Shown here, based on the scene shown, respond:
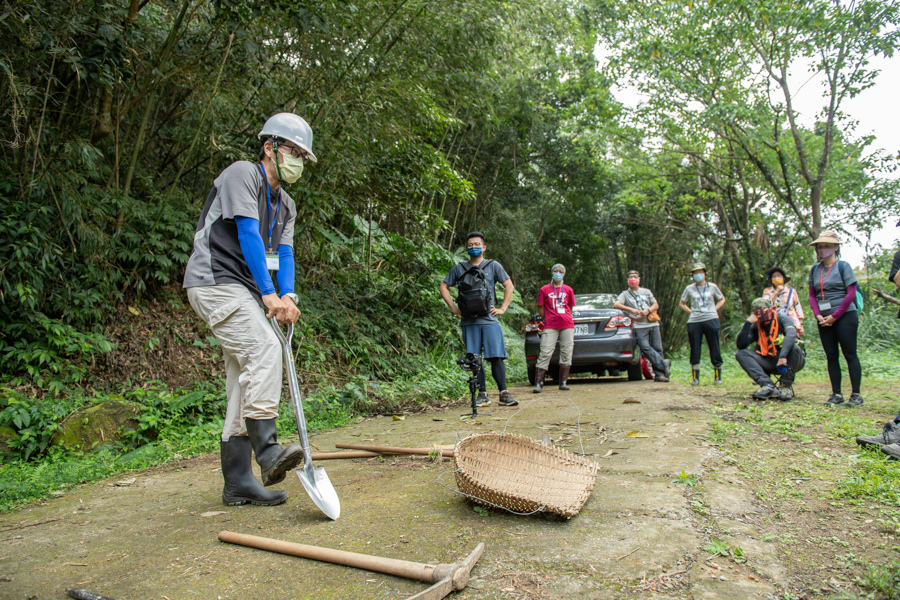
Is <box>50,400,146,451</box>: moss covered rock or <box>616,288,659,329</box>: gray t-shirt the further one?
<box>616,288,659,329</box>: gray t-shirt

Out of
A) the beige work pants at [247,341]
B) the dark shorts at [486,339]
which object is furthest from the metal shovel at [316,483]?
the dark shorts at [486,339]

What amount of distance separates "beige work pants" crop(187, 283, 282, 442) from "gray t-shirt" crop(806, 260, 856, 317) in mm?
5892

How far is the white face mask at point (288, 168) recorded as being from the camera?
3.28 metres

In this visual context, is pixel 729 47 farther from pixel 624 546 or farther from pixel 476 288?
pixel 624 546

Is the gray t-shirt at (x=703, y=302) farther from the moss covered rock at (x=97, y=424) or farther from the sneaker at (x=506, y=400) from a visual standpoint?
the moss covered rock at (x=97, y=424)

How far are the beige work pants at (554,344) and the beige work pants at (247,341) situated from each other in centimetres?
519

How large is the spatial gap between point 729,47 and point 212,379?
12.6 meters

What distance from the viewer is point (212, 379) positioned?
6477 millimetres

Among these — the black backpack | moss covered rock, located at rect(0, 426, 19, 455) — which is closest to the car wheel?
the black backpack

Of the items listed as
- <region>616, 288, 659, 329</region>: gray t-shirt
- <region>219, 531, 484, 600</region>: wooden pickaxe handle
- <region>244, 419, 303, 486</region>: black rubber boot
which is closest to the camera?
<region>219, 531, 484, 600</region>: wooden pickaxe handle

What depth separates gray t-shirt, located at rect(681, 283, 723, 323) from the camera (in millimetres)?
8656

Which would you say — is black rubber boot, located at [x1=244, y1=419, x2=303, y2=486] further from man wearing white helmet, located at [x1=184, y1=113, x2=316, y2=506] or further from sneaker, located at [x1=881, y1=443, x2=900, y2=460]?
sneaker, located at [x1=881, y1=443, x2=900, y2=460]

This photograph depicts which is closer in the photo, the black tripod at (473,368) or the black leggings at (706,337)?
the black tripod at (473,368)

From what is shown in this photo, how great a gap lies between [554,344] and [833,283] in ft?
10.6
